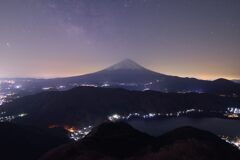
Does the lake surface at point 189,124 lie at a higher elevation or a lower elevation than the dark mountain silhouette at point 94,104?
lower

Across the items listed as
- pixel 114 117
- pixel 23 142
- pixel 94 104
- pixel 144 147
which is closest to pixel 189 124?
pixel 114 117

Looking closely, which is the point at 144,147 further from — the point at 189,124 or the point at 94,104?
the point at 94,104

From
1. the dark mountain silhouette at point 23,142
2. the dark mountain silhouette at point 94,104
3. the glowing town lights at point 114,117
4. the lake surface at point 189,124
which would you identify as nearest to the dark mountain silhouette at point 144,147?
the dark mountain silhouette at point 23,142

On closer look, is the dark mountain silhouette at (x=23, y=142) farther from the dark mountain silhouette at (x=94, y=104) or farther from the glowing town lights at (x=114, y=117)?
the glowing town lights at (x=114, y=117)

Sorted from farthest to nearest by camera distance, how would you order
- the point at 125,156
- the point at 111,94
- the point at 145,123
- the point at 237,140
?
the point at 111,94
the point at 145,123
the point at 237,140
the point at 125,156

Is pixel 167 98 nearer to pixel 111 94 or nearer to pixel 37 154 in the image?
pixel 111 94

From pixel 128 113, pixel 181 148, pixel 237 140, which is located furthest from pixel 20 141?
pixel 128 113
